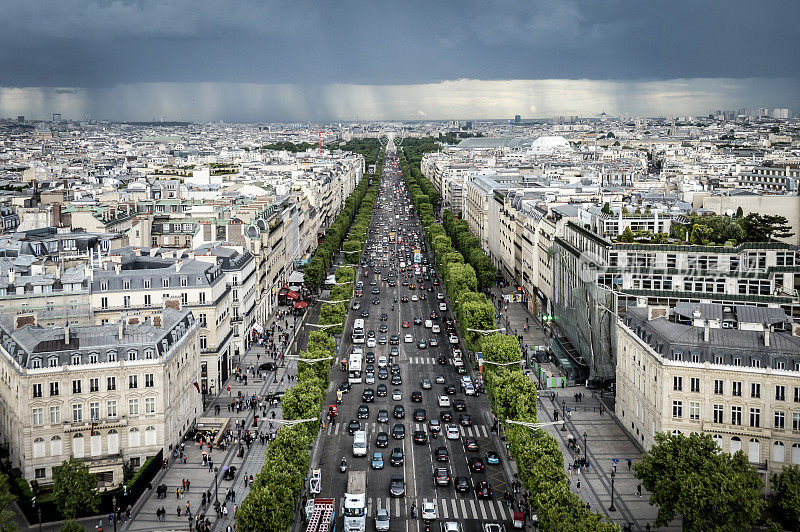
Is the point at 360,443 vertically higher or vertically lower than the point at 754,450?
lower

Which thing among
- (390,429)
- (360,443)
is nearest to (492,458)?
(360,443)

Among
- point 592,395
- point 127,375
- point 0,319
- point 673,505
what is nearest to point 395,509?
point 673,505

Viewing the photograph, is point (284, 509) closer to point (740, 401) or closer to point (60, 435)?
point (60, 435)

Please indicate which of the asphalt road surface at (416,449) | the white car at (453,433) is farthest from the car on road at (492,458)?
the white car at (453,433)

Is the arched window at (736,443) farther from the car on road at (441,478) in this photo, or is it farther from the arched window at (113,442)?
the arched window at (113,442)

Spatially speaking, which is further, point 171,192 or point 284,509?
point 171,192

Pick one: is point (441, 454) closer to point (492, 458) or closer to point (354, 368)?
point (492, 458)
